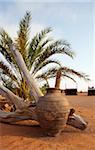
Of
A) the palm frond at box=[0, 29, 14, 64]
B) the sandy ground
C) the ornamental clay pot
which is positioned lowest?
the sandy ground

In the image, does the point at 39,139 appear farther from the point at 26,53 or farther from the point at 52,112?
the point at 26,53

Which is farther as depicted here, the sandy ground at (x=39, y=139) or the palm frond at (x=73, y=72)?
the palm frond at (x=73, y=72)

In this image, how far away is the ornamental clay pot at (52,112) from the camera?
24.3 ft

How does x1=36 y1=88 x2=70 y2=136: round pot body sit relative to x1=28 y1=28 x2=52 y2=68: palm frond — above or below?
below

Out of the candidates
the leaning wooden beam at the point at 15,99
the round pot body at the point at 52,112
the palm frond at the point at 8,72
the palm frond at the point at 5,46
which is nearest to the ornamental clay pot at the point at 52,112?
the round pot body at the point at 52,112

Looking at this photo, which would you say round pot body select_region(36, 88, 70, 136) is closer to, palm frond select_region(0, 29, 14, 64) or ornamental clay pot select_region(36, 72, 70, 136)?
ornamental clay pot select_region(36, 72, 70, 136)

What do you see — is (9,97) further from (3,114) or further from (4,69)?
(4,69)

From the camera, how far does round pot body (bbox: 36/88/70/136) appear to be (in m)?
7.40

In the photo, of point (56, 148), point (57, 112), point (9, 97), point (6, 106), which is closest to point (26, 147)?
point (56, 148)

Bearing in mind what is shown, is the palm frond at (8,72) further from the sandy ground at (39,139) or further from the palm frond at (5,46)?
the sandy ground at (39,139)

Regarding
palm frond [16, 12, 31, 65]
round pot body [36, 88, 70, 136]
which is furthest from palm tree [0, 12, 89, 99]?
round pot body [36, 88, 70, 136]

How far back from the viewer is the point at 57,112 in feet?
24.3

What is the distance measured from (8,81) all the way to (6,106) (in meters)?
0.91

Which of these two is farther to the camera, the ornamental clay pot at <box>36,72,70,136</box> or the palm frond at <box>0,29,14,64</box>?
the palm frond at <box>0,29,14,64</box>
